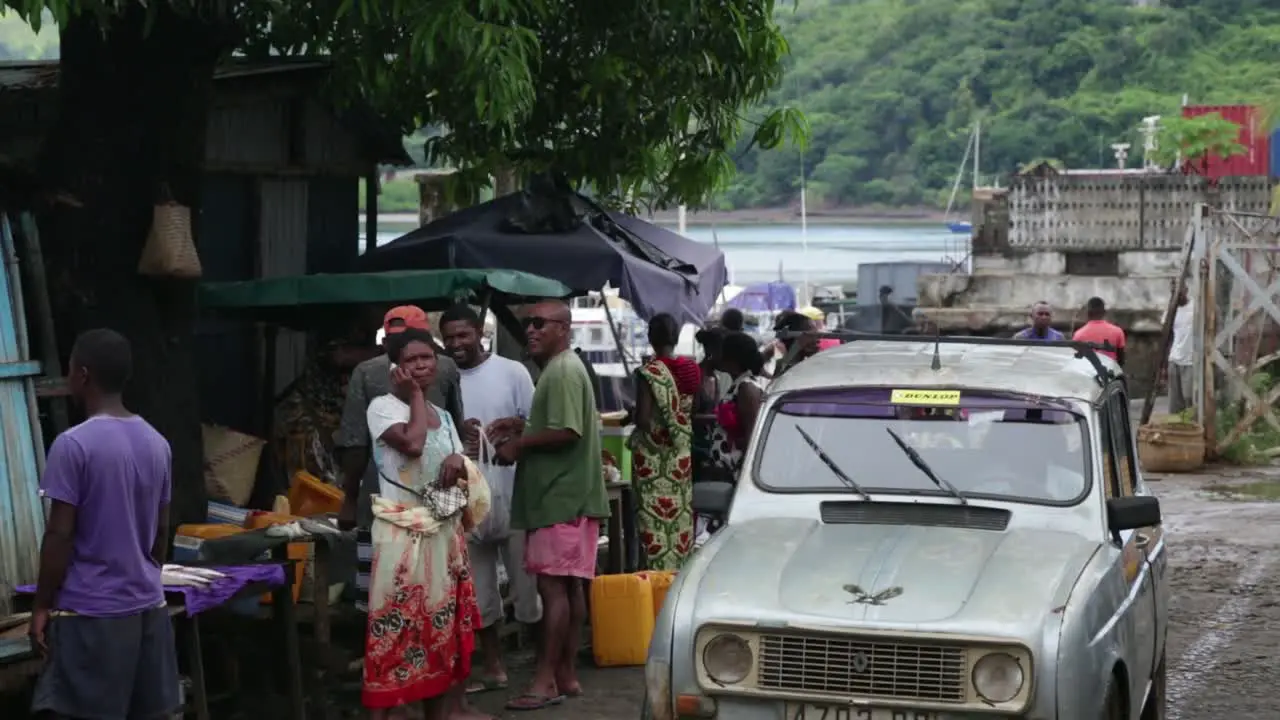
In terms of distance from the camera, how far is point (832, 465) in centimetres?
723

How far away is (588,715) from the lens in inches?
346

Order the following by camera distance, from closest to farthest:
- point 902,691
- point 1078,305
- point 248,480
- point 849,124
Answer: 1. point 902,691
2. point 248,480
3. point 1078,305
4. point 849,124

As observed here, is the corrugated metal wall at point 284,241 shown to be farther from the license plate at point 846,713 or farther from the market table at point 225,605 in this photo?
the license plate at point 846,713

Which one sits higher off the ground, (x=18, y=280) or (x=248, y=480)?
(x=18, y=280)

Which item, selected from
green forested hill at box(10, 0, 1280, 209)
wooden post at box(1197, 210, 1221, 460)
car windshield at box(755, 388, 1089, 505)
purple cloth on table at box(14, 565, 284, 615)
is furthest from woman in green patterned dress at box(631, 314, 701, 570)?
green forested hill at box(10, 0, 1280, 209)

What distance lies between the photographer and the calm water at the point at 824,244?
440ft

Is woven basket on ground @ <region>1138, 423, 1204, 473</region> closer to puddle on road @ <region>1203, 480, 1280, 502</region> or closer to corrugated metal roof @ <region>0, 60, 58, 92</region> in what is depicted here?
puddle on road @ <region>1203, 480, 1280, 502</region>

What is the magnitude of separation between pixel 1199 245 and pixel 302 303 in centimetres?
1228

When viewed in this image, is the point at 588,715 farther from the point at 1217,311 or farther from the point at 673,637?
the point at 1217,311

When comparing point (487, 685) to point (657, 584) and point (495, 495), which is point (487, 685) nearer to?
point (495, 495)

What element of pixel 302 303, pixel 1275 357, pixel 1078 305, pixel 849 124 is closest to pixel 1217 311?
pixel 1275 357

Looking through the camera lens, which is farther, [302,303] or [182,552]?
[302,303]

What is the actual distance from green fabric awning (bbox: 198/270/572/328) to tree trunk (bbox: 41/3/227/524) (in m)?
1.06

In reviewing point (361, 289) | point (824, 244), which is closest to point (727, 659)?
point (361, 289)
